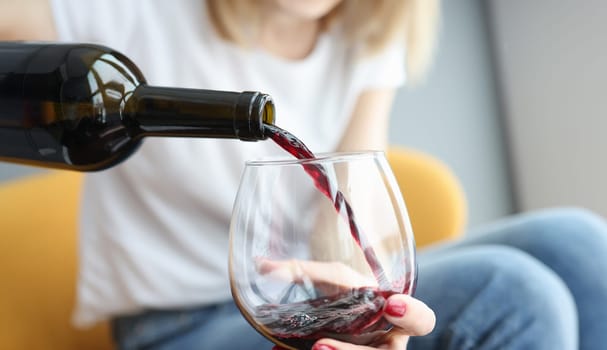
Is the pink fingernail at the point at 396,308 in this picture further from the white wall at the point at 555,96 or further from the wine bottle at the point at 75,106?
the white wall at the point at 555,96

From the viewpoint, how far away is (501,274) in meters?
0.75

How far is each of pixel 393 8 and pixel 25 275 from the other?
2.42 ft

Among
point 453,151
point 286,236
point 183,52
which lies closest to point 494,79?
point 453,151

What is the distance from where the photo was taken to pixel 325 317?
0.48 meters

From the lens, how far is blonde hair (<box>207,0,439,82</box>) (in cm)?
95

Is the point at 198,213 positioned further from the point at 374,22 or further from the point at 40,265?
the point at 374,22

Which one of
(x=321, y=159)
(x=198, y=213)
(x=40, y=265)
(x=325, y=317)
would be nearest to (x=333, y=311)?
(x=325, y=317)

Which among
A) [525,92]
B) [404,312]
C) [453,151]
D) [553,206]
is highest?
[404,312]

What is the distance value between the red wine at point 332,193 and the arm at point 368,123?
60 centimetres

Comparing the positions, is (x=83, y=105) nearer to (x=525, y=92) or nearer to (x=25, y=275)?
(x=25, y=275)

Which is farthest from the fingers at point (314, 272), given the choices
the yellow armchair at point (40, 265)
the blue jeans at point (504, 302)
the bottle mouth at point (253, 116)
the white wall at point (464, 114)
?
the white wall at point (464, 114)

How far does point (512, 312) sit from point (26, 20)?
0.63 meters

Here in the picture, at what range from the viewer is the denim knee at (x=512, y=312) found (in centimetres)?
71

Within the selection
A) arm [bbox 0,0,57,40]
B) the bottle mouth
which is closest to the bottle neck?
the bottle mouth
